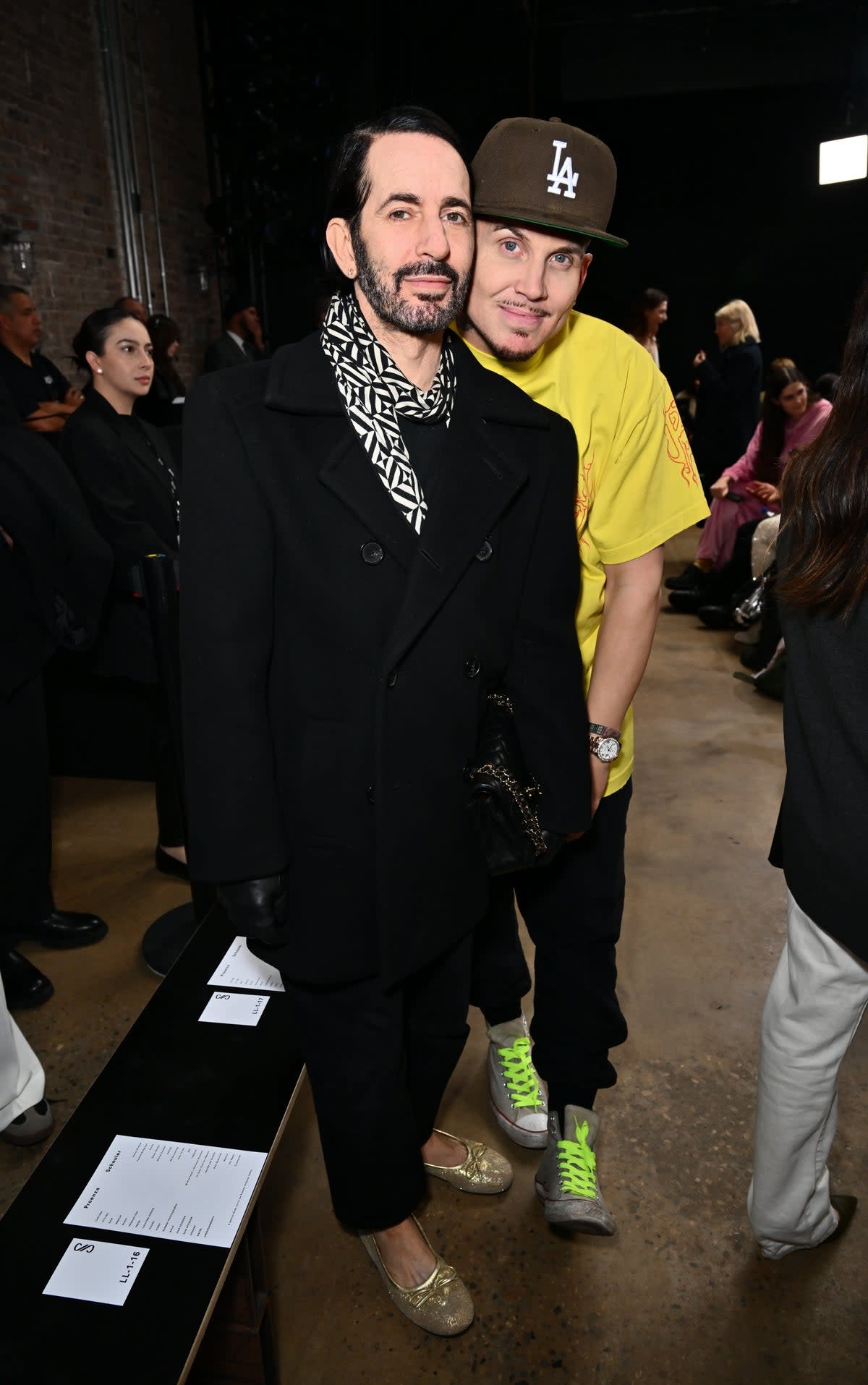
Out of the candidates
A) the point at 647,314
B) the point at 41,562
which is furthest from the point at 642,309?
the point at 41,562

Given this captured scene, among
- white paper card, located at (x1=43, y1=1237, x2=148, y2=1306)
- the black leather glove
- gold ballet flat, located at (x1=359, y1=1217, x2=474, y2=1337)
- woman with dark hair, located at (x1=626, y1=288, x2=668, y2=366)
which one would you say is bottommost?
gold ballet flat, located at (x1=359, y1=1217, x2=474, y2=1337)

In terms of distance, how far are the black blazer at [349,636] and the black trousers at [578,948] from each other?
1.06 feet

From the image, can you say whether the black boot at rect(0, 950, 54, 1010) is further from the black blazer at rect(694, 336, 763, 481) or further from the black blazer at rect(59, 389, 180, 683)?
the black blazer at rect(694, 336, 763, 481)

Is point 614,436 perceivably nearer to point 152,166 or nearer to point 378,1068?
point 378,1068

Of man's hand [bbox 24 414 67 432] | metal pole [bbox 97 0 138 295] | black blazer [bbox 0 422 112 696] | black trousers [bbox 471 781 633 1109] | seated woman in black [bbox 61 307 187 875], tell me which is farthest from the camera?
metal pole [bbox 97 0 138 295]

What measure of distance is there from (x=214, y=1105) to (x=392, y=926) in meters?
0.52

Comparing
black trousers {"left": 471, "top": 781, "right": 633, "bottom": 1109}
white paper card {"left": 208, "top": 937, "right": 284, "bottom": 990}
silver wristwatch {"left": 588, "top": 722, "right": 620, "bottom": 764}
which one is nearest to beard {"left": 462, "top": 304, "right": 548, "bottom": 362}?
silver wristwatch {"left": 588, "top": 722, "right": 620, "bottom": 764}

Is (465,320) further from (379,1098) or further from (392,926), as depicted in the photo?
(379,1098)

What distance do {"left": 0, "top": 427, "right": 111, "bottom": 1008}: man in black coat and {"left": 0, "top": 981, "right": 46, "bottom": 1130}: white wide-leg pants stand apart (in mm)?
548

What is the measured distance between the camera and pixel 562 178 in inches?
54.2

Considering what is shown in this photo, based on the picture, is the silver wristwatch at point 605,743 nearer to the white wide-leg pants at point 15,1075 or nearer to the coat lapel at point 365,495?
the coat lapel at point 365,495

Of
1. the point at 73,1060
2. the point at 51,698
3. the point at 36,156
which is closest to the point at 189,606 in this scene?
the point at 73,1060

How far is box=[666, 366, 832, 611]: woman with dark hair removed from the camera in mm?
5133

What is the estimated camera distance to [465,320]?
59.4 inches
